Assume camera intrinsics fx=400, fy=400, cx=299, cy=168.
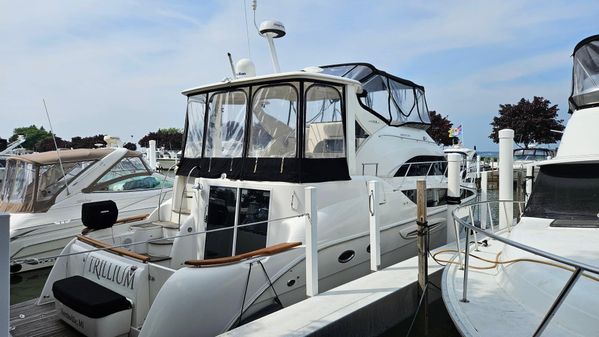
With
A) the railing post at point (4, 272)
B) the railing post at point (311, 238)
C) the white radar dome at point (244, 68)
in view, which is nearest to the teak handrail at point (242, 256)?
the railing post at point (311, 238)

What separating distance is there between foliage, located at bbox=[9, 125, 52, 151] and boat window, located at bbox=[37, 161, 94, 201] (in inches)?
1991

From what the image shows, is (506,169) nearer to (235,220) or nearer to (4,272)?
(235,220)

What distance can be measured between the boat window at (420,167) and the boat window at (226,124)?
3.08m

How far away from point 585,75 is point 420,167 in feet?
9.75

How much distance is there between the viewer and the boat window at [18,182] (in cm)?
929

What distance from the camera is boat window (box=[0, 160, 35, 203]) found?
366 inches

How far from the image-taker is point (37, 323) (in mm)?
4676

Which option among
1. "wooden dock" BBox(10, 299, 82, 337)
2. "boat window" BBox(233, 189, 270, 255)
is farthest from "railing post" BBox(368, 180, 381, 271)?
"wooden dock" BBox(10, 299, 82, 337)

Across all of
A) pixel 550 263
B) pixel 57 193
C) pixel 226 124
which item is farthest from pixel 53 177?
pixel 550 263

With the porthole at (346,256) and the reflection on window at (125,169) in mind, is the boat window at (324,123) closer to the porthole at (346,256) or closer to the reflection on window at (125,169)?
the porthole at (346,256)

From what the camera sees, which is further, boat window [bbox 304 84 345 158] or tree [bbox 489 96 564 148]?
tree [bbox 489 96 564 148]

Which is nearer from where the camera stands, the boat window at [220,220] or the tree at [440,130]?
the boat window at [220,220]

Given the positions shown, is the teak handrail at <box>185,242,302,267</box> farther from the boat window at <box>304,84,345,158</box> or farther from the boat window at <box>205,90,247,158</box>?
the boat window at <box>205,90,247,158</box>

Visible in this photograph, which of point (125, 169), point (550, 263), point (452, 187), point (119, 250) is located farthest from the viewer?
point (125, 169)
